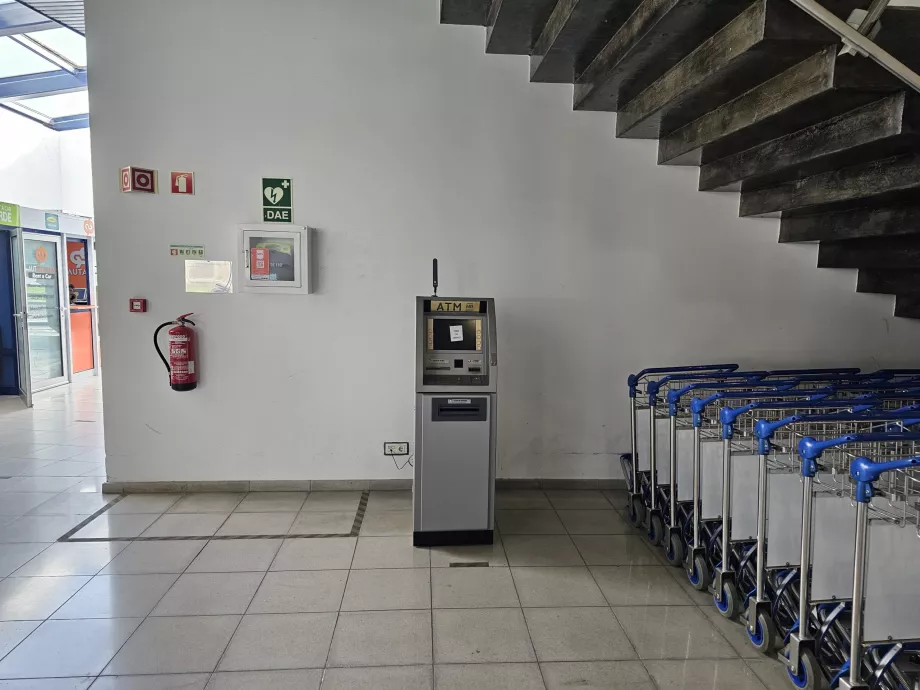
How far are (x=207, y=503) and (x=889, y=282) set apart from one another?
5371mm

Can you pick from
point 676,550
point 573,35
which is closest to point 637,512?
point 676,550

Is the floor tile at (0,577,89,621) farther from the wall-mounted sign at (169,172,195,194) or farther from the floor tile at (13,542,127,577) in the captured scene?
the wall-mounted sign at (169,172,195,194)

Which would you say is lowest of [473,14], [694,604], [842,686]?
[694,604]

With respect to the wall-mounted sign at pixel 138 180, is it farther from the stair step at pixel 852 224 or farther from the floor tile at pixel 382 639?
the stair step at pixel 852 224

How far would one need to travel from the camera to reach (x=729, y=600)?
2715mm

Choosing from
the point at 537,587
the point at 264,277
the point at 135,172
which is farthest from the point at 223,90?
the point at 537,587

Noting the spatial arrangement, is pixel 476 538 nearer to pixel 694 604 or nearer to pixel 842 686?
pixel 694 604

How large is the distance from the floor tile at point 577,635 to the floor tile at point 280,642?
3.14 ft

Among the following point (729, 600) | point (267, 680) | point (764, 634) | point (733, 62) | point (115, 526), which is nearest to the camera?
point (267, 680)

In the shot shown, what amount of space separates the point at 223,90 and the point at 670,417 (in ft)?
12.2

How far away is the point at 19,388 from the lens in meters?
7.52

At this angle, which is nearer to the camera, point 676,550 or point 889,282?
point 676,550

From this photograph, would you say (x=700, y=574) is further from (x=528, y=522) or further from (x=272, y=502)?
(x=272, y=502)

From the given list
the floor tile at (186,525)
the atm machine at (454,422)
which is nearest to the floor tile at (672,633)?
the atm machine at (454,422)
